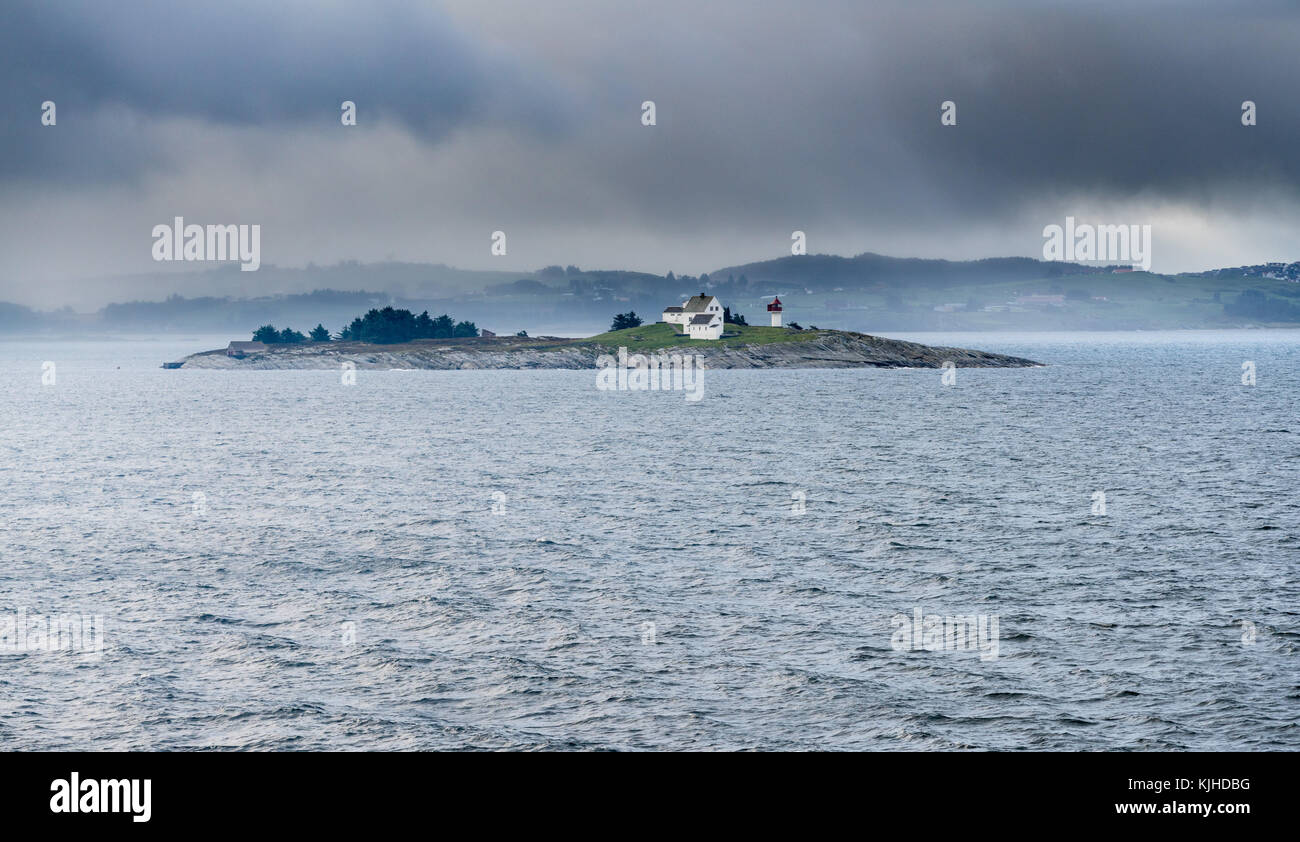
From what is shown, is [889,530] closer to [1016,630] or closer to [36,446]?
[1016,630]

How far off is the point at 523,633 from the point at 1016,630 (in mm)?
15132

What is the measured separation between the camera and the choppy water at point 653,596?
85.0ft

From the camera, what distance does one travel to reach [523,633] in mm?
33469

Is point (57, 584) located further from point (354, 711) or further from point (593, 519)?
point (593, 519)

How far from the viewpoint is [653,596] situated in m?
38.5

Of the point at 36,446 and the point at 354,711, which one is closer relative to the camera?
the point at 354,711

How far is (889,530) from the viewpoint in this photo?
53.8 m

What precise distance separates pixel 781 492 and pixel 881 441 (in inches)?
1446

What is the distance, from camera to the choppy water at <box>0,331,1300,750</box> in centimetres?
2592
